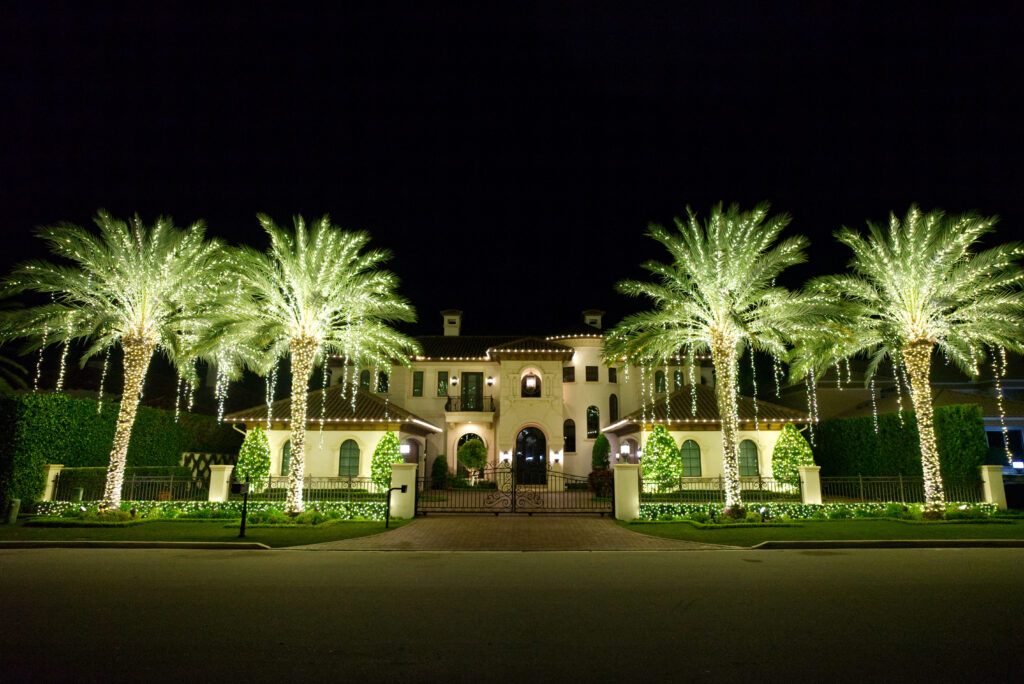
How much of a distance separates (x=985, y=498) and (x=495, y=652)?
21072 millimetres

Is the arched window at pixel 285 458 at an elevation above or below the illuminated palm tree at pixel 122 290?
below

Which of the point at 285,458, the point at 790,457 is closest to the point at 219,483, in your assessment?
the point at 285,458

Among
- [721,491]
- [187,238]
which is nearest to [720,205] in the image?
[721,491]

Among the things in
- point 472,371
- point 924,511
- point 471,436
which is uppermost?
point 472,371

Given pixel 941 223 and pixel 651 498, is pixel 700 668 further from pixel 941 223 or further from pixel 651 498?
pixel 941 223

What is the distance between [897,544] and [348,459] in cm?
2090

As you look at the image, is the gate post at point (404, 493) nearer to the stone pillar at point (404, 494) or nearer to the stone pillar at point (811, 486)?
the stone pillar at point (404, 494)

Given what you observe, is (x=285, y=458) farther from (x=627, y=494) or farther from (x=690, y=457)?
(x=690, y=457)

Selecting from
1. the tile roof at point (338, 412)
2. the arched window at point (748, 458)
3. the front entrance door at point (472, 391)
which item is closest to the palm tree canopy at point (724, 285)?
the arched window at point (748, 458)

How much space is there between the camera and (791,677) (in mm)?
4512

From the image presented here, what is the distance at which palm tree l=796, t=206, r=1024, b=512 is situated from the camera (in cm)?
1733

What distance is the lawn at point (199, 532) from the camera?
13633mm

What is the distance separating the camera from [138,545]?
1295cm

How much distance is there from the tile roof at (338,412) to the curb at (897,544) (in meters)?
17.0
